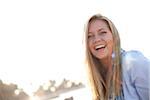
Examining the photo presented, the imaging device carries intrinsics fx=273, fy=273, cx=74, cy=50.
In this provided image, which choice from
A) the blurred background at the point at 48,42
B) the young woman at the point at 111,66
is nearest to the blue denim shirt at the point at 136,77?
the young woman at the point at 111,66

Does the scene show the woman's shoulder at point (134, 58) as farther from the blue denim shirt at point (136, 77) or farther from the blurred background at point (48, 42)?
the blurred background at point (48, 42)

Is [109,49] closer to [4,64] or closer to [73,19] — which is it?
[73,19]

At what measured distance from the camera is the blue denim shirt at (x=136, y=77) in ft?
3.10

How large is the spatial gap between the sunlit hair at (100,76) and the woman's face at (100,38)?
13 millimetres

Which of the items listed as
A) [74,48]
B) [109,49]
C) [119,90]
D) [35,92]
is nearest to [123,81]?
[119,90]

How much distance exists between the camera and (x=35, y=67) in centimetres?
187

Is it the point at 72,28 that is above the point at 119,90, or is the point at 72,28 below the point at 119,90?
above

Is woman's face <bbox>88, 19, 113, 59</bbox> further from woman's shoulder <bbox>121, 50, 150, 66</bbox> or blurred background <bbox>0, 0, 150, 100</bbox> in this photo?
blurred background <bbox>0, 0, 150, 100</bbox>

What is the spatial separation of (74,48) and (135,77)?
3.15 ft

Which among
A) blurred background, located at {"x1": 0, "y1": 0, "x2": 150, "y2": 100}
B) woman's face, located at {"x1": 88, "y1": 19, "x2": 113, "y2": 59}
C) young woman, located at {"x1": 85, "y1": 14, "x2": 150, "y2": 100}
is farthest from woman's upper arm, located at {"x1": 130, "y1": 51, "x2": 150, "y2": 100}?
blurred background, located at {"x1": 0, "y1": 0, "x2": 150, "y2": 100}

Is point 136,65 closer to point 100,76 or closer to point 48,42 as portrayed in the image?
point 100,76

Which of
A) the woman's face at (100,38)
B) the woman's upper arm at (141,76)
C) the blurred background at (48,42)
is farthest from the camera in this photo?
the blurred background at (48,42)

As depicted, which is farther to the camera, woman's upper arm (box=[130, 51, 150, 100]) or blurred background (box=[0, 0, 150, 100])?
blurred background (box=[0, 0, 150, 100])

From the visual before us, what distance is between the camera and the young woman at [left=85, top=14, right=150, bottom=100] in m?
0.96
